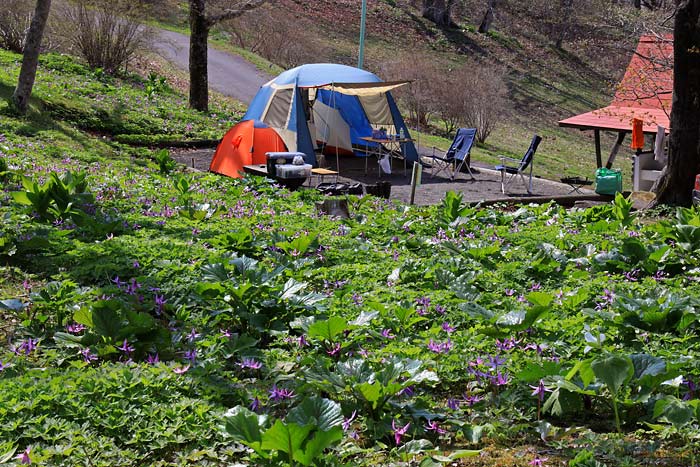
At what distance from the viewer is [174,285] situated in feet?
17.1

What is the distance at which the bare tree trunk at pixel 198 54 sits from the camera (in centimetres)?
1972

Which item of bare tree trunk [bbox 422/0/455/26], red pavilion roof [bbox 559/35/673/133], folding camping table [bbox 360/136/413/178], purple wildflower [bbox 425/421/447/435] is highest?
bare tree trunk [bbox 422/0/455/26]

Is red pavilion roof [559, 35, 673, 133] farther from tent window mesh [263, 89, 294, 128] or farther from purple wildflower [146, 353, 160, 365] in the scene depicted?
purple wildflower [146, 353, 160, 365]

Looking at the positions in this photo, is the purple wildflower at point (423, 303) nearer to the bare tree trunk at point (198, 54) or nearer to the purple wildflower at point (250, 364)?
the purple wildflower at point (250, 364)

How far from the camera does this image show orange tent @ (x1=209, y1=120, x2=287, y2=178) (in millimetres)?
13866

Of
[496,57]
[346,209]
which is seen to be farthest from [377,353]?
[496,57]

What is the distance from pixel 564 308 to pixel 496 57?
130 ft

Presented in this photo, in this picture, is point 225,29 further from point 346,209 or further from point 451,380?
point 451,380

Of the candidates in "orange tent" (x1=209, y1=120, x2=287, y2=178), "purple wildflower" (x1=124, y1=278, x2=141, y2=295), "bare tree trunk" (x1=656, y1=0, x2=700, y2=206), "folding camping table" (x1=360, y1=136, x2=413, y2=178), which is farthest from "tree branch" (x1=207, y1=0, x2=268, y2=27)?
"purple wildflower" (x1=124, y1=278, x2=141, y2=295)

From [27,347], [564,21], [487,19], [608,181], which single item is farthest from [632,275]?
[564,21]

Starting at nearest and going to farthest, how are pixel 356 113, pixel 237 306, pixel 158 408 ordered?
pixel 158 408 < pixel 237 306 < pixel 356 113

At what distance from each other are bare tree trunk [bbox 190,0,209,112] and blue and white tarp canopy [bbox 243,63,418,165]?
3.61 metres

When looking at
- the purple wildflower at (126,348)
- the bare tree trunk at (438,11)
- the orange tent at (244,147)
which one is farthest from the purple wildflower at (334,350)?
the bare tree trunk at (438,11)

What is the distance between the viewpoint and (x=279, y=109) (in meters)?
16.1
